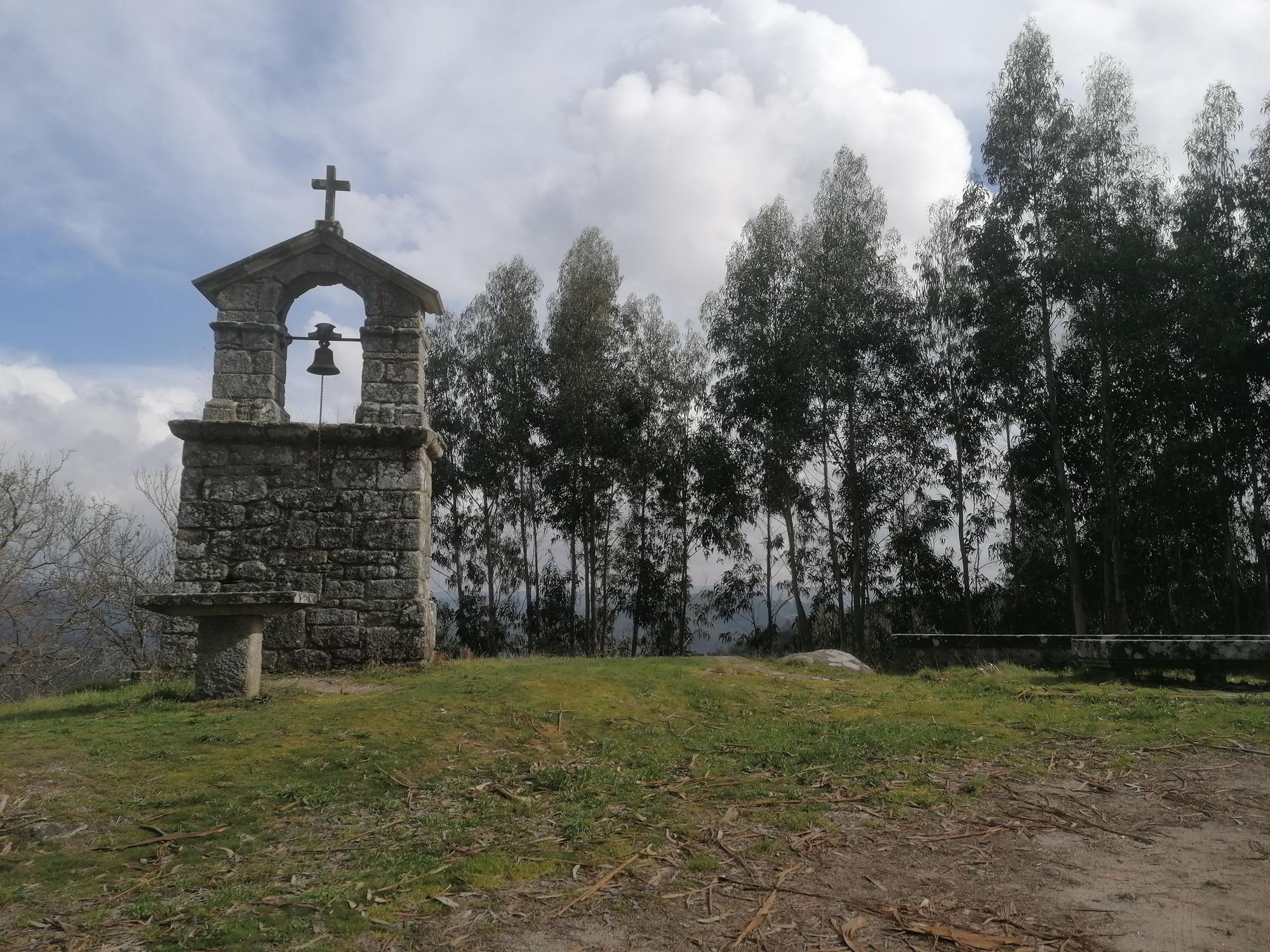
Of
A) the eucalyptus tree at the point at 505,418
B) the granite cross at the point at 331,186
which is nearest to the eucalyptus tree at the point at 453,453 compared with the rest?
the eucalyptus tree at the point at 505,418

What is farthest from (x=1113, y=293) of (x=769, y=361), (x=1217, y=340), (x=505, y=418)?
(x=505, y=418)

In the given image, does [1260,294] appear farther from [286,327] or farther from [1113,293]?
[286,327]

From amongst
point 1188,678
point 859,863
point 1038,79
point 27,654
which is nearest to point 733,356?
point 1038,79

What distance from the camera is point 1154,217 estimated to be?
17.6 metres

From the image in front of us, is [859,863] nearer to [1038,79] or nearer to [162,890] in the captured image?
[162,890]

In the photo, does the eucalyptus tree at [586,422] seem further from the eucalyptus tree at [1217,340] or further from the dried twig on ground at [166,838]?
the dried twig on ground at [166,838]

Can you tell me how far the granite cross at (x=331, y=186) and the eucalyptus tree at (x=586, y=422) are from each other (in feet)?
35.9

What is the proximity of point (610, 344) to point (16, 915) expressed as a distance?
19.1 m

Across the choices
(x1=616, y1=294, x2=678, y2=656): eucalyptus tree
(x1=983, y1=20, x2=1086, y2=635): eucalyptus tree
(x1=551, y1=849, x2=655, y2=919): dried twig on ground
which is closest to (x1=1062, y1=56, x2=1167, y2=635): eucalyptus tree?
(x1=983, y1=20, x2=1086, y2=635): eucalyptus tree

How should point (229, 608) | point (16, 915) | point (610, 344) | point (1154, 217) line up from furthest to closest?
point (610, 344), point (1154, 217), point (229, 608), point (16, 915)

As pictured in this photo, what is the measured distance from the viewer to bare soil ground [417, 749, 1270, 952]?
2.78 meters

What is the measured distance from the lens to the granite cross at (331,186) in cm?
955

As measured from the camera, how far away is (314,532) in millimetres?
8609

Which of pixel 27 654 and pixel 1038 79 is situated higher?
pixel 1038 79
